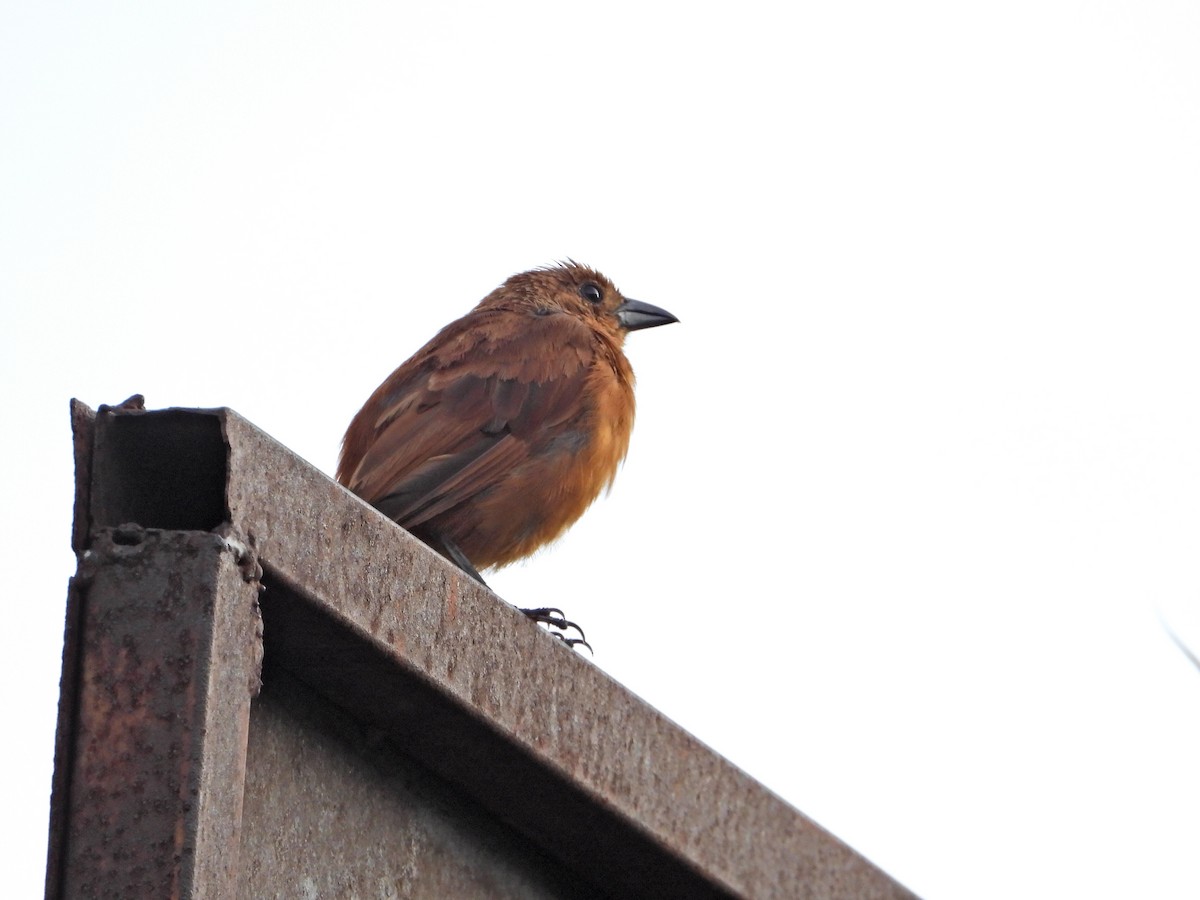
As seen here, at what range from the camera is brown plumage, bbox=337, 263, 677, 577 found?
18.3 feet

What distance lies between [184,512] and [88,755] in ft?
1.34

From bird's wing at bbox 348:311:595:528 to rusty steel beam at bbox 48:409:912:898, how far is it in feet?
5.63

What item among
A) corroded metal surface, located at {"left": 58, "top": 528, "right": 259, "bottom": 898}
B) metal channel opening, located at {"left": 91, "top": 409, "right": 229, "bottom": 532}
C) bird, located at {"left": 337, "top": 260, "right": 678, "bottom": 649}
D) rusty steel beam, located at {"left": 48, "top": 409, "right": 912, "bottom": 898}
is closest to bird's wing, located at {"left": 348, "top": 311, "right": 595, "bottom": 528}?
bird, located at {"left": 337, "top": 260, "right": 678, "bottom": 649}

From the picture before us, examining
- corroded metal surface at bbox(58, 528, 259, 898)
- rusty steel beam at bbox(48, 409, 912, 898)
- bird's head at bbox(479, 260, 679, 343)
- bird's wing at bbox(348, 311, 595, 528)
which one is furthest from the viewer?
bird's head at bbox(479, 260, 679, 343)

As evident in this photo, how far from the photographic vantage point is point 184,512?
2.66 metres

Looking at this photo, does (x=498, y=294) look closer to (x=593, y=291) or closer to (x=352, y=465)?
(x=593, y=291)

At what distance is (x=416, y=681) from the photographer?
3.04 metres

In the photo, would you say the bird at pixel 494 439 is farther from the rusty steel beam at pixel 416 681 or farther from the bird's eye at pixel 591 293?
the rusty steel beam at pixel 416 681

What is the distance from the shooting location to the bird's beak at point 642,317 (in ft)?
25.9

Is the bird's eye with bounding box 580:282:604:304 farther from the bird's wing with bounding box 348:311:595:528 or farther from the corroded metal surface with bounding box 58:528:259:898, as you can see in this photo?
the corroded metal surface with bounding box 58:528:259:898

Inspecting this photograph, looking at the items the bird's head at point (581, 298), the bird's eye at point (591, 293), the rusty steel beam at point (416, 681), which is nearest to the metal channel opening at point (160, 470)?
the rusty steel beam at point (416, 681)

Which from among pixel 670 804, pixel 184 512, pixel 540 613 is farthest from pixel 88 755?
pixel 540 613

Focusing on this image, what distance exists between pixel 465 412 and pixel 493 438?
0.13 metres

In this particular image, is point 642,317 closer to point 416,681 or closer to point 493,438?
point 493,438
